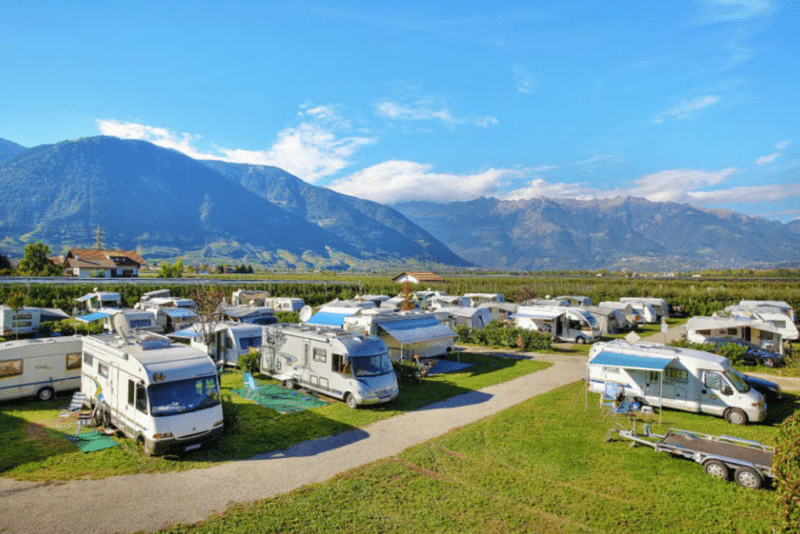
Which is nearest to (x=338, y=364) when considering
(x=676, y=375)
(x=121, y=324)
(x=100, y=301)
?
(x=121, y=324)

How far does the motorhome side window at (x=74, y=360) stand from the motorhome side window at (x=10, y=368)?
1367mm

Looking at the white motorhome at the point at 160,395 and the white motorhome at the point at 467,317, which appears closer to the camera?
the white motorhome at the point at 160,395

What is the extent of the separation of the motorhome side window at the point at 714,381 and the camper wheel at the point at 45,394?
73.0 feet

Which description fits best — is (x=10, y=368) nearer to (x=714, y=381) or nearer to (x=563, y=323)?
(x=714, y=381)

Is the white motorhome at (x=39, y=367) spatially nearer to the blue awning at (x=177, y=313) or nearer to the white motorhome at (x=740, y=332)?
the blue awning at (x=177, y=313)

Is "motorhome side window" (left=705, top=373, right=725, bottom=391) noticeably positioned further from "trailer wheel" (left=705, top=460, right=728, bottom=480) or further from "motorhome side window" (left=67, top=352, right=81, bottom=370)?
"motorhome side window" (left=67, top=352, right=81, bottom=370)

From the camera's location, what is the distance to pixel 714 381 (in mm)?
14352

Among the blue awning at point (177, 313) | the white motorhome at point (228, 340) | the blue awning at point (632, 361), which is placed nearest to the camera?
the blue awning at point (632, 361)

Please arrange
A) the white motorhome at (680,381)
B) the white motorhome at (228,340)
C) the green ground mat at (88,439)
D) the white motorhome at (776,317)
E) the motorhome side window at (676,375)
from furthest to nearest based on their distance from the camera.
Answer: the white motorhome at (776,317) → the white motorhome at (228,340) → the motorhome side window at (676,375) → the white motorhome at (680,381) → the green ground mat at (88,439)

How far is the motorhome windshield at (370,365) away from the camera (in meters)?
15.6

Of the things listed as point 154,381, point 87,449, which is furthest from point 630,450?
point 87,449

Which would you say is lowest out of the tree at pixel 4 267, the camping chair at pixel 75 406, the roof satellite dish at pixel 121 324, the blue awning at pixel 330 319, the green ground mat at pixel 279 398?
the green ground mat at pixel 279 398

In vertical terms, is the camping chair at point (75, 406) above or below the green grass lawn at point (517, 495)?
above

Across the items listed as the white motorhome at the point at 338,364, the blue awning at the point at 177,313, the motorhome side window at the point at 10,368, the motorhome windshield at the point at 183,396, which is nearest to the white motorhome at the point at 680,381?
the white motorhome at the point at 338,364
